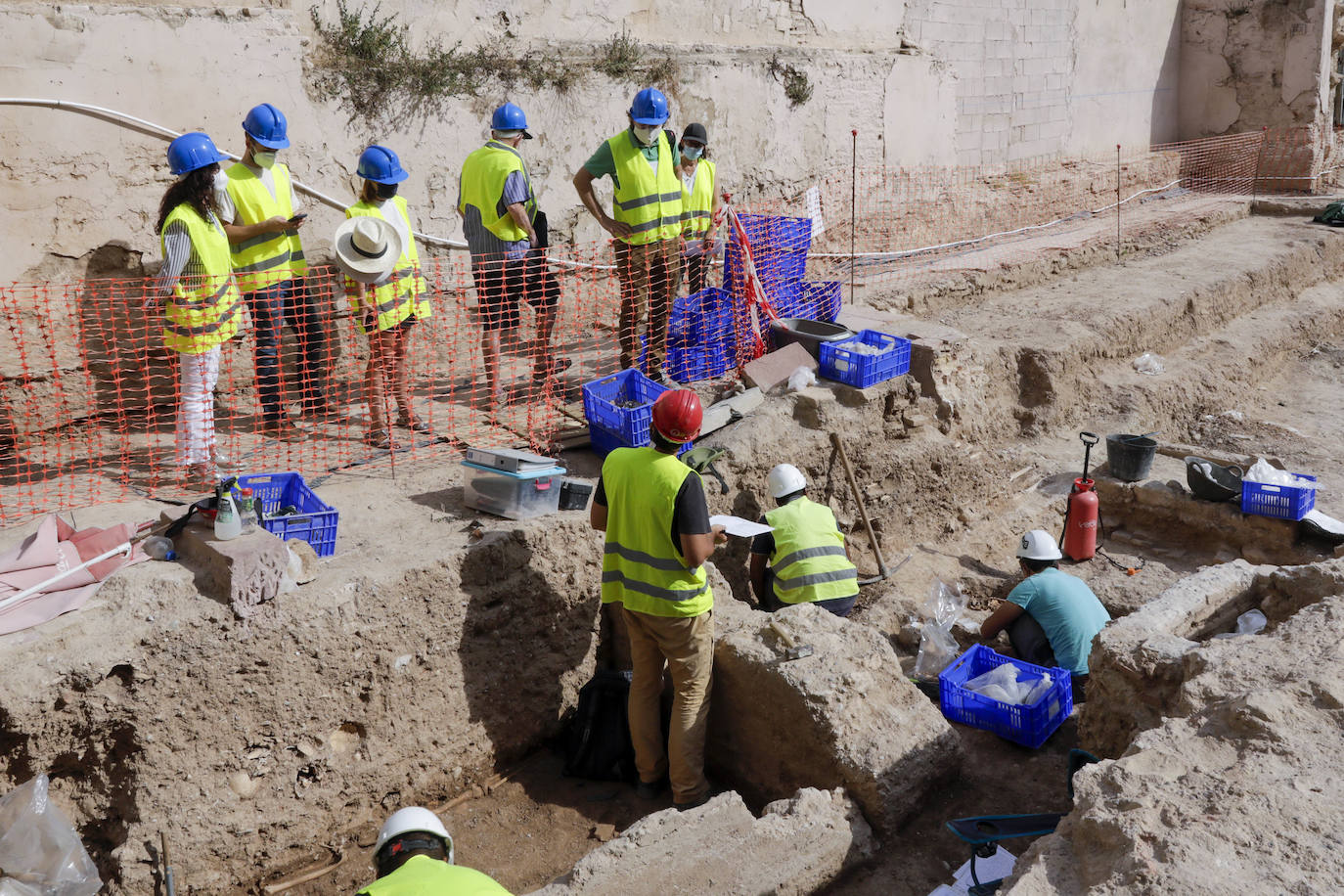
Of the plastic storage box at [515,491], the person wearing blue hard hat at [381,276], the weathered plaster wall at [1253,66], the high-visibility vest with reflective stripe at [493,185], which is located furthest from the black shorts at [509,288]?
the weathered plaster wall at [1253,66]

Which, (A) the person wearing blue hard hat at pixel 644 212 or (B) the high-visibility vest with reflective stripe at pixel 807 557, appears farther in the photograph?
(A) the person wearing blue hard hat at pixel 644 212

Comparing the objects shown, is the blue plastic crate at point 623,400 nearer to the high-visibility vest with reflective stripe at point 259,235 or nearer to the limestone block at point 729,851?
the high-visibility vest with reflective stripe at point 259,235

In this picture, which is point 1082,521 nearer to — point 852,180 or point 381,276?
point 381,276

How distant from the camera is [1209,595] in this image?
5.83 m

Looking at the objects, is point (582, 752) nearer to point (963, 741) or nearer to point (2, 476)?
point (963, 741)

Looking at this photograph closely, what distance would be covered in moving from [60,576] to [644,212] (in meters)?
4.43

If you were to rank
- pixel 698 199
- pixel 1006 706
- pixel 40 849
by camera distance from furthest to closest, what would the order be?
pixel 698 199, pixel 1006 706, pixel 40 849

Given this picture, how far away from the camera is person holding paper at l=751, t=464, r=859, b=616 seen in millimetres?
6641

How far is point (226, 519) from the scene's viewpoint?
5.25 meters

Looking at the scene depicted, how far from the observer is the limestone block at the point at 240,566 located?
5.16 meters

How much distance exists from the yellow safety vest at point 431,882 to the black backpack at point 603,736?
2.80 meters

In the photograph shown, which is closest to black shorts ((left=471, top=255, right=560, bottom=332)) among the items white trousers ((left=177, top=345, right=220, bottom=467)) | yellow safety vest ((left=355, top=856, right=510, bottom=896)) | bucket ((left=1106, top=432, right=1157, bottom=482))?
white trousers ((left=177, top=345, right=220, bottom=467))

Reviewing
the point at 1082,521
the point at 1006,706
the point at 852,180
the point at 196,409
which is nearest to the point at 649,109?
the point at 196,409

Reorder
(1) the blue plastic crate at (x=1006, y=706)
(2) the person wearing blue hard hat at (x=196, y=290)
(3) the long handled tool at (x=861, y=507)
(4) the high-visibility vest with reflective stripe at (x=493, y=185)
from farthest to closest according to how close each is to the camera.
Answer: (3) the long handled tool at (x=861, y=507) < (4) the high-visibility vest with reflective stripe at (x=493, y=185) < (2) the person wearing blue hard hat at (x=196, y=290) < (1) the blue plastic crate at (x=1006, y=706)
